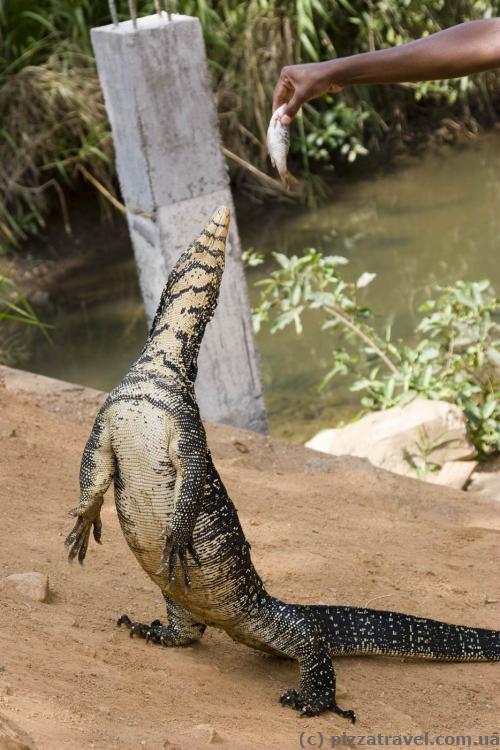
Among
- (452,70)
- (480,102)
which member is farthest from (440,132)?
(452,70)

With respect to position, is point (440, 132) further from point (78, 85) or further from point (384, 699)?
point (384, 699)

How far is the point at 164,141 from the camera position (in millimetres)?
Result: 5422

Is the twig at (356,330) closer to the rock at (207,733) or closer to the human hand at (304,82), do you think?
the human hand at (304,82)

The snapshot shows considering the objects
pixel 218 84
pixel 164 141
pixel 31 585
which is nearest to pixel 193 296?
pixel 31 585

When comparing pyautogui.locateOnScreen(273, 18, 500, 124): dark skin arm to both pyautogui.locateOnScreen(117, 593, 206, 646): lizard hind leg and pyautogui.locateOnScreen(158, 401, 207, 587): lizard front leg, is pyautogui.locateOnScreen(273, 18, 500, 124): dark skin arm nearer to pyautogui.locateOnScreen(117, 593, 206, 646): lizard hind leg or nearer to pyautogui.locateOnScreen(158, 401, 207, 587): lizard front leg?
pyautogui.locateOnScreen(158, 401, 207, 587): lizard front leg

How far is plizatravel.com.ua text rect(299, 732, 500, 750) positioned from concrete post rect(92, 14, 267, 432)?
300 centimetres

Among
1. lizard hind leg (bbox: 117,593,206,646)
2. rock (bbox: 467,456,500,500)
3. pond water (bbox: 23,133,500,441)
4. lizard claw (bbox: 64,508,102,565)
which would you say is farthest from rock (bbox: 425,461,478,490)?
lizard claw (bbox: 64,508,102,565)

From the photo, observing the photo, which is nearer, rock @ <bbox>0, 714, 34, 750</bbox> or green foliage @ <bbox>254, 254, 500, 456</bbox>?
rock @ <bbox>0, 714, 34, 750</bbox>

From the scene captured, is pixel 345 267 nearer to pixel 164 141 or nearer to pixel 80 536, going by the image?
pixel 164 141

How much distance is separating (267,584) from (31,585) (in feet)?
3.19

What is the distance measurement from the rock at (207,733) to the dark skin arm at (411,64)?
1.63 m

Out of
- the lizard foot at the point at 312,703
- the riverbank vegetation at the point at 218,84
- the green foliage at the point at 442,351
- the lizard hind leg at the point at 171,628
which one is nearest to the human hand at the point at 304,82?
the lizard hind leg at the point at 171,628

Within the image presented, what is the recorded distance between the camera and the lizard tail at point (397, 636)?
3428 millimetres

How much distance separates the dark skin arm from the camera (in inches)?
114
